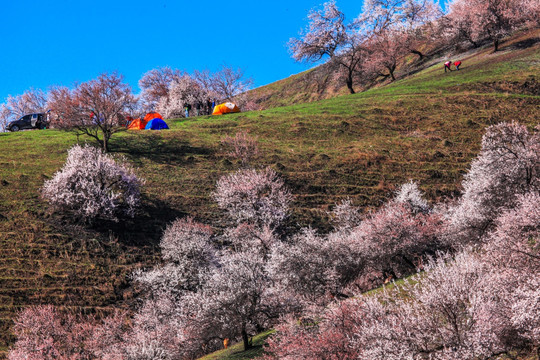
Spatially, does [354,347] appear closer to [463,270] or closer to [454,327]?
[454,327]

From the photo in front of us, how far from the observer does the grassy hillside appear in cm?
3225

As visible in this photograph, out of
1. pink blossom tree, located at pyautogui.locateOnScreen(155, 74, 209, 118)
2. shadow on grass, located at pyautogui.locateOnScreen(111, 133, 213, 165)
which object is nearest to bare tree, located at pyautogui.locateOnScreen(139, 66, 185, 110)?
pink blossom tree, located at pyautogui.locateOnScreen(155, 74, 209, 118)

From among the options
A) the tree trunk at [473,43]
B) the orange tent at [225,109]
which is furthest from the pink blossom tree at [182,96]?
the tree trunk at [473,43]

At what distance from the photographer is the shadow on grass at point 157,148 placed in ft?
171

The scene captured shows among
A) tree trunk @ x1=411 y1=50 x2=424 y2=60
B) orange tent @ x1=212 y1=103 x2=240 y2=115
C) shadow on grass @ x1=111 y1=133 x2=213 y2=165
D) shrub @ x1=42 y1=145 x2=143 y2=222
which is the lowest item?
shrub @ x1=42 y1=145 x2=143 y2=222

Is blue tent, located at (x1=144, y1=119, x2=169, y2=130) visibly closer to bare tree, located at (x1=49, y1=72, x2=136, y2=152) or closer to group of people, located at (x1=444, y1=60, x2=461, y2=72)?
bare tree, located at (x1=49, y1=72, x2=136, y2=152)

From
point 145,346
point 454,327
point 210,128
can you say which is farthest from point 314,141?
point 454,327

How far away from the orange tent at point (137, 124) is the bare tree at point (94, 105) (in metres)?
13.5

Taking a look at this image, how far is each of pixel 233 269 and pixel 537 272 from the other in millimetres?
14153

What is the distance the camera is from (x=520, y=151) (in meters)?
28.6

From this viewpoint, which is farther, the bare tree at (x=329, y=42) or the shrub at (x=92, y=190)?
the bare tree at (x=329, y=42)

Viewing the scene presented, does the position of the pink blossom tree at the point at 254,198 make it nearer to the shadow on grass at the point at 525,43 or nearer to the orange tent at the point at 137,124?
the orange tent at the point at 137,124

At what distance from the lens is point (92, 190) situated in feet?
125

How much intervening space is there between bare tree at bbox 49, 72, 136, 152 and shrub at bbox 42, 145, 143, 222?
10.3m
